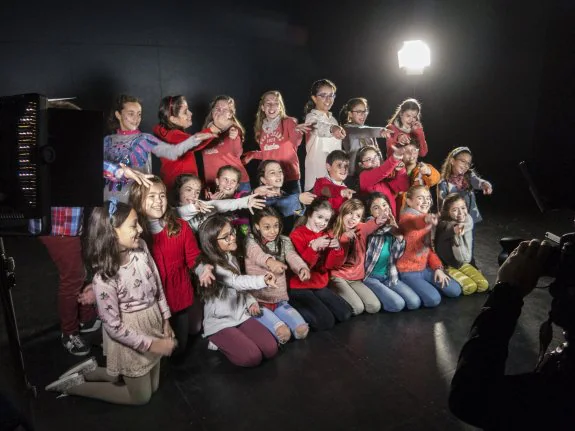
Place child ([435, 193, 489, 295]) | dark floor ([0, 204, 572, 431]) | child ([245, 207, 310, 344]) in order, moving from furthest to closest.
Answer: child ([435, 193, 489, 295])
child ([245, 207, 310, 344])
dark floor ([0, 204, 572, 431])

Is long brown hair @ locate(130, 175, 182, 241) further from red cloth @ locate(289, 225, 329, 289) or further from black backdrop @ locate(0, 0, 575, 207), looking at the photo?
black backdrop @ locate(0, 0, 575, 207)

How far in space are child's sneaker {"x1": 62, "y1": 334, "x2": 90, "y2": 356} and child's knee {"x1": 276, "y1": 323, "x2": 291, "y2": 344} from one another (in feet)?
4.11

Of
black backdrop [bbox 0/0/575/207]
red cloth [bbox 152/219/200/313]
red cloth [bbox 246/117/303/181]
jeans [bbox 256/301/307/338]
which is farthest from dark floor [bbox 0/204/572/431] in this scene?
black backdrop [bbox 0/0/575/207]

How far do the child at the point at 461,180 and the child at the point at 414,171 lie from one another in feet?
0.39

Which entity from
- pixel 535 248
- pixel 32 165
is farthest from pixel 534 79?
pixel 32 165

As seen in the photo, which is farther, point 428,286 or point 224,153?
point 224,153

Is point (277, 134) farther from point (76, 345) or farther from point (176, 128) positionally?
point (76, 345)

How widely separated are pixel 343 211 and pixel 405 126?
5.02ft

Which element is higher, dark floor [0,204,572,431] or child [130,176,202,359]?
child [130,176,202,359]

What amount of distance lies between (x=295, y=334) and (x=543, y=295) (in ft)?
7.17

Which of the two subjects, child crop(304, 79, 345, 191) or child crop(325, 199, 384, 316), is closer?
child crop(325, 199, 384, 316)

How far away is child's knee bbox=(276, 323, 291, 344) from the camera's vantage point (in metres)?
3.29

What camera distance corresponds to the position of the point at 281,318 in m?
3.46

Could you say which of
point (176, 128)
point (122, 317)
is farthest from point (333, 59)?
point (122, 317)
